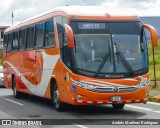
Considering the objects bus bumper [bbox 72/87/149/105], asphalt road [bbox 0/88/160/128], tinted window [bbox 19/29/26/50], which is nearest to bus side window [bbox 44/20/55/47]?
asphalt road [bbox 0/88/160/128]

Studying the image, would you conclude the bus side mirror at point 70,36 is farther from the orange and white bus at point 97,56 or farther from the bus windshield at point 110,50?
the bus windshield at point 110,50

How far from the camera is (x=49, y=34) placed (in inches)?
628

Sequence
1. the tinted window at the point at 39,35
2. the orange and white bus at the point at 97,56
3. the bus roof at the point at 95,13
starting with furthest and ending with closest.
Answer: the tinted window at the point at 39,35
the bus roof at the point at 95,13
the orange and white bus at the point at 97,56

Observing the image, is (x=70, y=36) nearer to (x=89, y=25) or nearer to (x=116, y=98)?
(x=89, y=25)

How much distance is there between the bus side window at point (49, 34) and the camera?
1555 cm

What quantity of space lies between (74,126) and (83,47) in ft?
9.55

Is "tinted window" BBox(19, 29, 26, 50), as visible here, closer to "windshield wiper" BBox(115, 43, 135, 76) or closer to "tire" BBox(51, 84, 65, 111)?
"tire" BBox(51, 84, 65, 111)

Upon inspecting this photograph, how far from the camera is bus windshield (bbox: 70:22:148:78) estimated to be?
13570mm

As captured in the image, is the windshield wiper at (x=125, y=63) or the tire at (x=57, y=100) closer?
the windshield wiper at (x=125, y=63)

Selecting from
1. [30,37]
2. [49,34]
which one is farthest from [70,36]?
[30,37]

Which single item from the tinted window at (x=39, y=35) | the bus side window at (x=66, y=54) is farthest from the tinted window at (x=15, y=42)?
the bus side window at (x=66, y=54)

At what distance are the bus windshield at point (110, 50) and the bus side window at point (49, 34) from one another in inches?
71.4

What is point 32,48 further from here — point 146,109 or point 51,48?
point 146,109

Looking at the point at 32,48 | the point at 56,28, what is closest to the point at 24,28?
the point at 32,48
